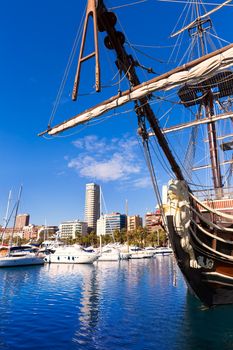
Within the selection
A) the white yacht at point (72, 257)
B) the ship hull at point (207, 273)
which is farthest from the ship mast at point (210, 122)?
the white yacht at point (72, 257)

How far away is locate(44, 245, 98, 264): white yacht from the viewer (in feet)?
189

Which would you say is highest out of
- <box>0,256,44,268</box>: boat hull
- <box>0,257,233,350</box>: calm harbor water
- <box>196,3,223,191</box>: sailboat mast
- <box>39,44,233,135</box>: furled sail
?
<box>196,3,223,191</box>: sailboat mast

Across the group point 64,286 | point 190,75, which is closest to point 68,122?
point 190,75

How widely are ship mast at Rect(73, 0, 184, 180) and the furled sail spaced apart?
68 centimetres

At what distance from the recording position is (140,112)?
544 inches

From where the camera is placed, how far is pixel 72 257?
5847 cm

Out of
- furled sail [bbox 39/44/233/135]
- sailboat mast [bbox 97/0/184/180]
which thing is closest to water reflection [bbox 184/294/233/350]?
sailboat mast [bbox 97/0/184/180]

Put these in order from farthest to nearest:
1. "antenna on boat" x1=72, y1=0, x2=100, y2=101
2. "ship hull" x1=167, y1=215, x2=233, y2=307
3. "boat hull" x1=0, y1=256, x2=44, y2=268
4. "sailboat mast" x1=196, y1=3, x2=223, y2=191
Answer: "boat hull" x1=0, y1=256, x2=44, y2=268 → "sailboat mast" x1=196, y1=3, x2=223, y2=191 → "ship hull" x1=167, y1=215, x2=233, y2=307 → "antenna on boat" x1=72, y1=0, x2=100, y2=101

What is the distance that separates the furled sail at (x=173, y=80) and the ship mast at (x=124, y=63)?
68 cm

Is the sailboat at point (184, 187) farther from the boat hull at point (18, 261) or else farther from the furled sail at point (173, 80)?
the boat hull at point (18, 261)

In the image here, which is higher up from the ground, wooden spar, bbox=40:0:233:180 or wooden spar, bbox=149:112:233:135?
wooden spar, bbox=149:112:233:135

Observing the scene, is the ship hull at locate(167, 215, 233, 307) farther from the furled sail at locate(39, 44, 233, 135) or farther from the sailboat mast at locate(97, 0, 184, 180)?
the furled sail at locate(39, 44, 233, 135)

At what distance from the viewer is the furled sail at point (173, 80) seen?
10227 millimetres

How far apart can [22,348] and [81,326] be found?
3510mm
